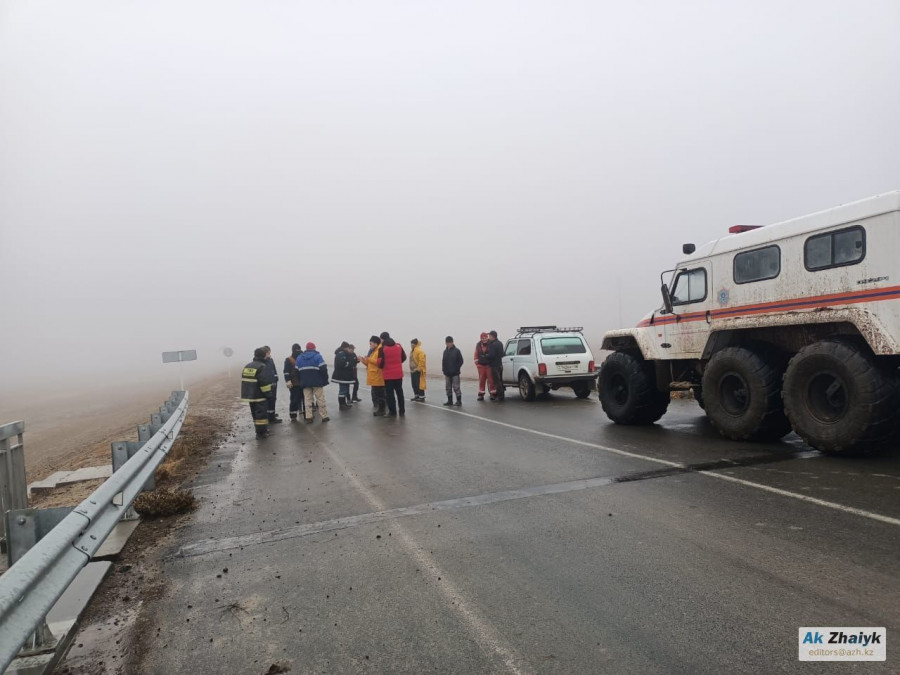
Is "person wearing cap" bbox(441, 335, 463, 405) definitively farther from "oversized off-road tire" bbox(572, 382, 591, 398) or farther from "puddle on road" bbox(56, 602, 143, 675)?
"puddle on road" bbox(56, 602, 143, 675)

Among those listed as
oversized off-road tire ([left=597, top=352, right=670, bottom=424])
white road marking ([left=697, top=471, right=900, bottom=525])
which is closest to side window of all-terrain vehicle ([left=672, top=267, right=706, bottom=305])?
oversized off-road tire ([left=597, top=352, right=670, bottom=424])

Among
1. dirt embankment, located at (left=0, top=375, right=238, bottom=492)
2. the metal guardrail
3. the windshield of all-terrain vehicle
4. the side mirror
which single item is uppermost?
the side mirror

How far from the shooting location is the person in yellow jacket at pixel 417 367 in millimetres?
15477

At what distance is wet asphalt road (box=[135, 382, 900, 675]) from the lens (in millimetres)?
2957

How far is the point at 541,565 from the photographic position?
3.99m

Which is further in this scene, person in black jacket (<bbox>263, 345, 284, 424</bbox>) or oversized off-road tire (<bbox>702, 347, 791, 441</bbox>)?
person in black jacket (<bbox>263, 345, 284, 424</bbox>)

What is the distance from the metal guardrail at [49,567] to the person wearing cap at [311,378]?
8.82 meters

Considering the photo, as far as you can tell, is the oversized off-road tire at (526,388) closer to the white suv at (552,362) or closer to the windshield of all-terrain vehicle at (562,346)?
the white suv at (552,362)

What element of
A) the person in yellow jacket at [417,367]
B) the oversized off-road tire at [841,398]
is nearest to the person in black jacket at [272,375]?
the person in yellow jacket at [417,367]

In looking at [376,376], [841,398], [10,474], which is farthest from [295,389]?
[841,398]

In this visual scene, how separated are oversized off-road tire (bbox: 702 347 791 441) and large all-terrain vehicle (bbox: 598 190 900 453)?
0.05ft

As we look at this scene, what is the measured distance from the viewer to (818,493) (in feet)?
17.2

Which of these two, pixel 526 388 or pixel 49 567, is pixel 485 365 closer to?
pixel 526 388

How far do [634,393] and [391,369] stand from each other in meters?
6.00
